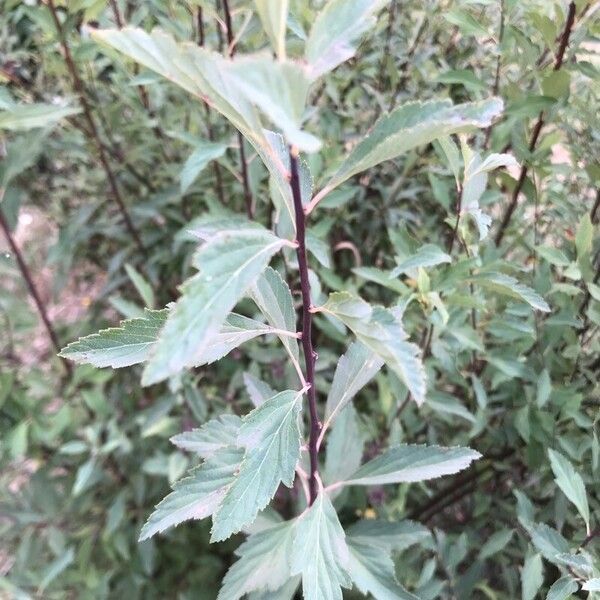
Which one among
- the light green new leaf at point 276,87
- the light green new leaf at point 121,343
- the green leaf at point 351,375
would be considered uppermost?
the light green new leaf at point 276,87

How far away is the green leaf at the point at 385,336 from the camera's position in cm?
44

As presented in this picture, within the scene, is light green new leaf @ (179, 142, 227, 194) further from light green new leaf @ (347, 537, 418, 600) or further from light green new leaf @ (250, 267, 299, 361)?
light green new leaf @ (347, 537, 418, 600)

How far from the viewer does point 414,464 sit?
761 mm

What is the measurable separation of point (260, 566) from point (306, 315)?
38 centimetres

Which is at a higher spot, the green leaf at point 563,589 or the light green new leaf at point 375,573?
the light green new leaf at point 375,573

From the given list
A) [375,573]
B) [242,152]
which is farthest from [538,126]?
[375,573]

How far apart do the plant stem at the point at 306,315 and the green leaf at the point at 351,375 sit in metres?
0.04

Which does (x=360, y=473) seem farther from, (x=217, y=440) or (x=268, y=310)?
(x=268, y=310)

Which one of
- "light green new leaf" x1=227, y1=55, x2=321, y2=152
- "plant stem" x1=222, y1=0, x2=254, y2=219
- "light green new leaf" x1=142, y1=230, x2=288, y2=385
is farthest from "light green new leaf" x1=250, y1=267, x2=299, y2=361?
"plant stem" x1=222, y1=0, x2=254, y2=219

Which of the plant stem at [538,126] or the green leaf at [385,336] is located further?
the plant stem at [538,126]

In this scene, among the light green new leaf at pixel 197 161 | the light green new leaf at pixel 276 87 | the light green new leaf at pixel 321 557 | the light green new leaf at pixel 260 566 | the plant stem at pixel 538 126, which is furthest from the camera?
the light green new leaf at pixel 197 161

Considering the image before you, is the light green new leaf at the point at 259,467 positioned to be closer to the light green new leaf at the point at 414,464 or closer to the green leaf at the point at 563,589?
the light green new leaf at the point at 414,464

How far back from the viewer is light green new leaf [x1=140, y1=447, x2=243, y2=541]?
68 centimetres

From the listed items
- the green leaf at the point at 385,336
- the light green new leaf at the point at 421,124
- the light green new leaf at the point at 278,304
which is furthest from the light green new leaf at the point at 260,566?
the light green new leaf at the point at 421,124
